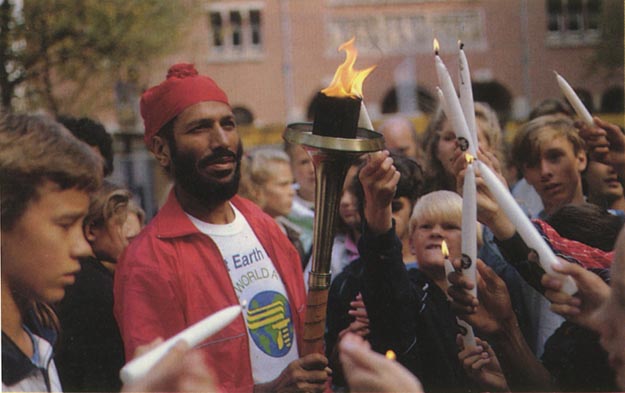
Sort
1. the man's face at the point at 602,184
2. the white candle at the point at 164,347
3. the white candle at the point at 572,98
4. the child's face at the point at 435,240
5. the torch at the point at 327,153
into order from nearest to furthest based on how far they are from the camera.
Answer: the white candle at the point at 164,347 < the torch at the point at 327,153 < the white candle at the point at 572,98 < the child's face at the point at 435,240 < the man's face at the point at 602,184

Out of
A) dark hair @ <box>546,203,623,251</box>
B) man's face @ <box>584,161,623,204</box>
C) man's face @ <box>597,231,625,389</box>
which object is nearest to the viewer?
man's face @ <box>597,231,625,389</box>

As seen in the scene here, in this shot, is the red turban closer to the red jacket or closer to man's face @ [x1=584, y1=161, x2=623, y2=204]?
the red jacket

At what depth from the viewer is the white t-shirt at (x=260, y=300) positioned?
2.23 m

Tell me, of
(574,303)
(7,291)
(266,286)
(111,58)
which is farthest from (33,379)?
(111,58)

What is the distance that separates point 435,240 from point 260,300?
625mm

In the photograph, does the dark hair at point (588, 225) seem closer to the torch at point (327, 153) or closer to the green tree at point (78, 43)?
the torch at point (327, 153)

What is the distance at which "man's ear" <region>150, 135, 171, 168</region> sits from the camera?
2346mm

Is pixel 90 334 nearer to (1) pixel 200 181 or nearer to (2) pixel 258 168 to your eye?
(1) pixel 200 181

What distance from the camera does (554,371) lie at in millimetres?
2285

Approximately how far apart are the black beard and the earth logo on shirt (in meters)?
0.28

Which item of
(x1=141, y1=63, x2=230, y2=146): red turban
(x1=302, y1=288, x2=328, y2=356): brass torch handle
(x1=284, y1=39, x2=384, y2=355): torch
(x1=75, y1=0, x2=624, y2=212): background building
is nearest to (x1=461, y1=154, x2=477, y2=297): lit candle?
(x1=284, y1=39, x2=384, y2=355): torch

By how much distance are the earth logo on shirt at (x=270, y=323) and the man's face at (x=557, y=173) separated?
1.17 meters

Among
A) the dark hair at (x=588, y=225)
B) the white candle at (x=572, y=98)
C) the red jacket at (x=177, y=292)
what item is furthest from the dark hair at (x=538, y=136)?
the red jacket at (x=177, y=292)

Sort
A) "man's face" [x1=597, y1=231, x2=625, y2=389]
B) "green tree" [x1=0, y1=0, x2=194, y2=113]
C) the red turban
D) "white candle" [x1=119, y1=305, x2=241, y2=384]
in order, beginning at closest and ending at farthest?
"white candle" [x1=119, y1=305, x2=241, y2=384]
"man's face" [x1=597, y1=231, x2=625, y2=389]
the red turban
"green tree" [x1=0, y1=0, x2=194, y2=113]
